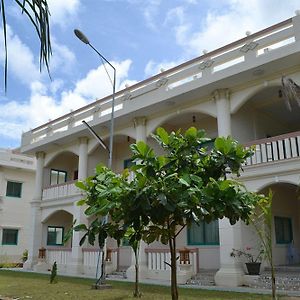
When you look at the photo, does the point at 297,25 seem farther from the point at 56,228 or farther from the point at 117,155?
the point at 56,228

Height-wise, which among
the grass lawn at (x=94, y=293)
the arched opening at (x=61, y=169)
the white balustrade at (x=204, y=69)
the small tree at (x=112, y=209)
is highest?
the white balustrade at (x=204, y=69)

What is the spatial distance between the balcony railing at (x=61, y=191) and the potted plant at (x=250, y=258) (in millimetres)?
8480

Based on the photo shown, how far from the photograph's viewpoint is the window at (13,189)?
2459 cm

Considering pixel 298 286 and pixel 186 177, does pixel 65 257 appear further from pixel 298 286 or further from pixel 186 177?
pixel 186 177

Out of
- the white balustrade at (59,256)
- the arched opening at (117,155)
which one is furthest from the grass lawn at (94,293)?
the arched opening at (117,155)

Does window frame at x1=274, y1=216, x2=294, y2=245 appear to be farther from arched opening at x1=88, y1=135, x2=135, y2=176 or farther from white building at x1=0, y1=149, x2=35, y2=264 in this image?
white building at x1=0, y1=149, x2=35, y2=264

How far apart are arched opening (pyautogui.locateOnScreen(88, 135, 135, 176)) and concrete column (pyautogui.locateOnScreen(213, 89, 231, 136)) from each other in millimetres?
6704

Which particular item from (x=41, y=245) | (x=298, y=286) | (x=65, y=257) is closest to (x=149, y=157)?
(x=298, y=286)

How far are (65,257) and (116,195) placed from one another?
1488 centimetres

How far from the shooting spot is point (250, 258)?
1222 centimetres

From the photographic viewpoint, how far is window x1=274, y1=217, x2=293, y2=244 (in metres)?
14.3

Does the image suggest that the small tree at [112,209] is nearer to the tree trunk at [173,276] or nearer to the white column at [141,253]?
the tree trunk at [173,276]

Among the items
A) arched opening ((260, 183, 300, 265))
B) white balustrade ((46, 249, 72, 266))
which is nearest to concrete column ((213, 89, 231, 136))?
arched opening ((260, 183, 300, 265))

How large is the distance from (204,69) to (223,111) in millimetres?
1533
